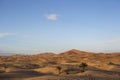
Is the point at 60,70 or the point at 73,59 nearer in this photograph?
the point at 60,70

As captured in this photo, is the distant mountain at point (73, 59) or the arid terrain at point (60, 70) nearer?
the arid terrain at point (60, 70)

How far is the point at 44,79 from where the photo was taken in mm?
35188

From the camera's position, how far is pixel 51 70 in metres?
60.5

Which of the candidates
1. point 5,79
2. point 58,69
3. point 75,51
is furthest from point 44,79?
point 75,51

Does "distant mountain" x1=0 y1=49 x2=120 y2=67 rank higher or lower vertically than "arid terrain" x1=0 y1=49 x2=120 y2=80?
higher

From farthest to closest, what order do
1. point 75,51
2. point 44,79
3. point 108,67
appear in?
point 75,51 < point 108,67 < point 44,79

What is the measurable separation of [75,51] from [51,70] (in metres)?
109

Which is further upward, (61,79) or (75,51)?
(75,51)

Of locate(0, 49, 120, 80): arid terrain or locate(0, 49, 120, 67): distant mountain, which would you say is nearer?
locate(0, 49, 120, 80): arid terrain

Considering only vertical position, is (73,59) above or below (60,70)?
above

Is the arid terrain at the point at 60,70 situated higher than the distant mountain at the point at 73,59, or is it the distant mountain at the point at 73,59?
the distant mountain at the point at 73,59

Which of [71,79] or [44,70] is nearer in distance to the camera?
[71,79]

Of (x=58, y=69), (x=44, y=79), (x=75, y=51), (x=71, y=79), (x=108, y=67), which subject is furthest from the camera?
(x=75, y=51)

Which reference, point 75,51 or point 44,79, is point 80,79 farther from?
point 75,51
